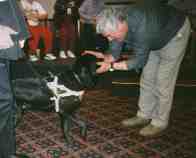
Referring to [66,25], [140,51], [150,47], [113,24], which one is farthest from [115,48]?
[66,25]

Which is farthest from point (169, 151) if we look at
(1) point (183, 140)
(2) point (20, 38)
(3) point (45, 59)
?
(3) point (45, 59)

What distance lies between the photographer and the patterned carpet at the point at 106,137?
2918 mm

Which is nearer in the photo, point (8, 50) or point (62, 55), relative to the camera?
point (8, 50)

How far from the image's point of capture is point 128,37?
269cm

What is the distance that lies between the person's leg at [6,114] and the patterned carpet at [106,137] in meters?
0.50

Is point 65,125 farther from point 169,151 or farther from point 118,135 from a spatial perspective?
point 169,151

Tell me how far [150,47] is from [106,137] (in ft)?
3.09

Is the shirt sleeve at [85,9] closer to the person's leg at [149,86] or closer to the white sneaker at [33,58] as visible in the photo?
the white sneaker at [33,58]

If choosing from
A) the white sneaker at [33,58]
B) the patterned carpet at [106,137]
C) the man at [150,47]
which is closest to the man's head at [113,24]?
the man at [150,47]

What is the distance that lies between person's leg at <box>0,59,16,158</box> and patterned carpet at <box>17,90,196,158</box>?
Result: 50 centimetres

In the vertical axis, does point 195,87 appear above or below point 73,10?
below

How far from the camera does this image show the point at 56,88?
2.78 meters

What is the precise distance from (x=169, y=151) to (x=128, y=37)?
105cm

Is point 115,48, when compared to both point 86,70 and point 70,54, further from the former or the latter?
point 70,54
